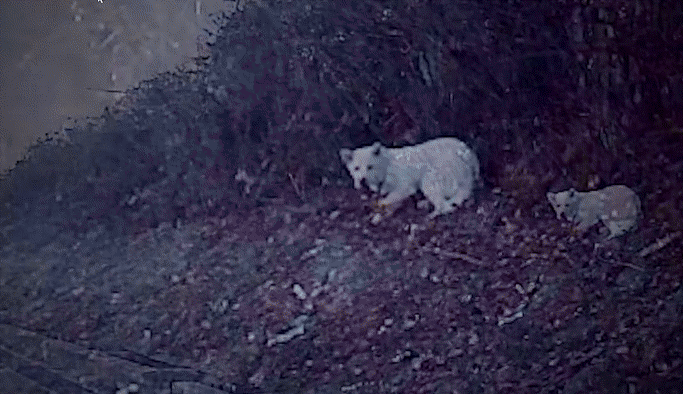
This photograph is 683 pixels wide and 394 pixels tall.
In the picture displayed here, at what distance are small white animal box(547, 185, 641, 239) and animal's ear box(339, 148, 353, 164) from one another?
2.39 ft

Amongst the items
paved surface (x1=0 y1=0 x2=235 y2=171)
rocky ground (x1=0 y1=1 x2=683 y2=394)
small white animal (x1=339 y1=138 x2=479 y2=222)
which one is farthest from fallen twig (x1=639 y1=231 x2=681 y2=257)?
paved surface (x1=0 y1=0 x2=235 y2=171)

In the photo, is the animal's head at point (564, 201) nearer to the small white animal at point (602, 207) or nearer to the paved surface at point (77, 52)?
the small white animal at point (602, 207)

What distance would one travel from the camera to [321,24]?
2.85m

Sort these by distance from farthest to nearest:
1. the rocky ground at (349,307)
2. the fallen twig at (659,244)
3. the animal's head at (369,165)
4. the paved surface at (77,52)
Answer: the paved surface at (77,52)
the animal's head at (369,165)
the fallen twig at (659,244)
the rocky ground at (349,307)

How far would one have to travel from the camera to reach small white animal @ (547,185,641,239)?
2.05 m

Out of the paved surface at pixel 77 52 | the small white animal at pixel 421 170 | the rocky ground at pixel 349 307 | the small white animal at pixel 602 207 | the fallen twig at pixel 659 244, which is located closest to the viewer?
the rocky ground at pixel 349 307

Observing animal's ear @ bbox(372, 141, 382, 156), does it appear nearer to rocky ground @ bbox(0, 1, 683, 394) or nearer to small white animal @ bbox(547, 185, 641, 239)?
rocky ground @ bbox(0, 1, 683, 394)

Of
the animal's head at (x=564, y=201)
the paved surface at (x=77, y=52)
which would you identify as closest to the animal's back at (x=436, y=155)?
the animal's head at (x=564, y=201)

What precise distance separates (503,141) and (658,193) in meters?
0.54

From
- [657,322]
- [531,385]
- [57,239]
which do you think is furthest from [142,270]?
[657,322]

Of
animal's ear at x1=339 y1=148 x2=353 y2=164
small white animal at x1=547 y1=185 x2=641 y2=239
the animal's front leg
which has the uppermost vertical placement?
animal's ear at x1=339 y1=148 x2=353 y2=164

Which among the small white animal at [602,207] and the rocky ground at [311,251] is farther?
the small white animal at [602,207]

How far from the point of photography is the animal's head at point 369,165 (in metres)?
2.67

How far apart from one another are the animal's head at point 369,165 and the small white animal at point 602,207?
0.59 metres
